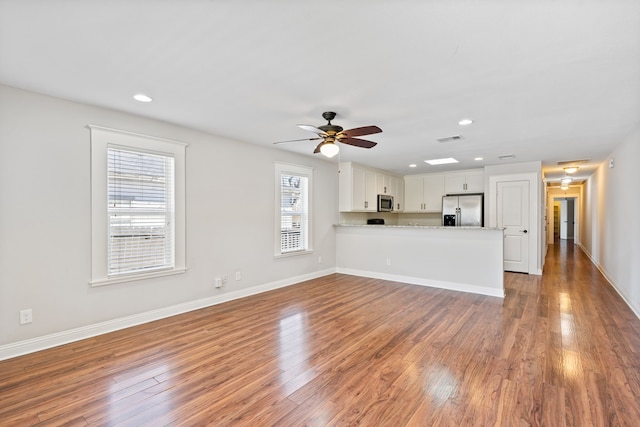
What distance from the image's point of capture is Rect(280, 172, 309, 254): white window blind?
547cm

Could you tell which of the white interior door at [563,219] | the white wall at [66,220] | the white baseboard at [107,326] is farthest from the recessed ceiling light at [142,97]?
the white interior door at [563,219]

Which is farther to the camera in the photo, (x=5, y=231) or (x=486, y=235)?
(x=486, y=235)

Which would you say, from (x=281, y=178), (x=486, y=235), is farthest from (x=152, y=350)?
(x=486, y=235)

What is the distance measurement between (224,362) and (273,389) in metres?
0.64

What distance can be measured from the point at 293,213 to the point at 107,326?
3201 millimetres

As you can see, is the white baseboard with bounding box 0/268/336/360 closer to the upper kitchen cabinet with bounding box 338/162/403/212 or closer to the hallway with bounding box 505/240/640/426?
the upper kitchen cabinet with bounding box 338/162/403/212

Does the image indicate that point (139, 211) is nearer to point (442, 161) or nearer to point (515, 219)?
point (442, 161)

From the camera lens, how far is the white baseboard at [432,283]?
4797 mm

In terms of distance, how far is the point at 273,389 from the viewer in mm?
2227

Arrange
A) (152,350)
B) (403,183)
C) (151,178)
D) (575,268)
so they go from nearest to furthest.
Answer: (152,350)
(151,178)
(575,268)
(403,183)

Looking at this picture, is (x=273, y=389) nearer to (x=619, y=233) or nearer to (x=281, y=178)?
(x=281, y=178)

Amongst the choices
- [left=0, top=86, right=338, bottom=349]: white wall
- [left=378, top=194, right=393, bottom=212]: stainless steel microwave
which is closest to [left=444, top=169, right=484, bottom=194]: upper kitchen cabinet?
[left=378, top=194, right=393, bottom=212]: stainless steel microwave

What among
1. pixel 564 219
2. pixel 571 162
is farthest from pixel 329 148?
pixel 564 219

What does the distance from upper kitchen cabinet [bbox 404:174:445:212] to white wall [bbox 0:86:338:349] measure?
550 cm
